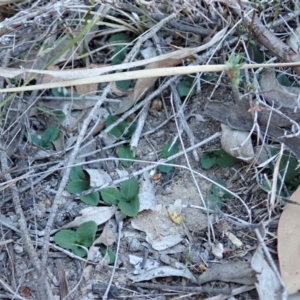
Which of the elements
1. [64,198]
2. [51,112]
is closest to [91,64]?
[51,112]

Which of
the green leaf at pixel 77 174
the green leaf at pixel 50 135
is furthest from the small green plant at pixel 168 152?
the green leaf at pixel 50 135

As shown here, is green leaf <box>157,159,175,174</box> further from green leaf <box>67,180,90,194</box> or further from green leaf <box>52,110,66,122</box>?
green leaf <box>52,110,66,122</box>

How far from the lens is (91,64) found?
6.26ft

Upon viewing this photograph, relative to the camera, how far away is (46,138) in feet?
5.80

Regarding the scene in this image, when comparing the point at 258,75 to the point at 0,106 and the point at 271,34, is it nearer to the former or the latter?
the point at 271,34

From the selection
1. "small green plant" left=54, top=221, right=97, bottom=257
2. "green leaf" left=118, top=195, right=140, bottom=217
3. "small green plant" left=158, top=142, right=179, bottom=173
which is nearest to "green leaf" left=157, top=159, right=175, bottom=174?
"small green plant" left=158, top=142, right=179, bottom=173

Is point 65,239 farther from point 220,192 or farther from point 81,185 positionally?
point 220,192

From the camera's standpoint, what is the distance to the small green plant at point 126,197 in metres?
1.58

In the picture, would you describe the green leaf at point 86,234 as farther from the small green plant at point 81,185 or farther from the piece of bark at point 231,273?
the piece of bark at point 231,273

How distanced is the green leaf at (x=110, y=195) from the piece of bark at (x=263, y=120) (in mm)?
350

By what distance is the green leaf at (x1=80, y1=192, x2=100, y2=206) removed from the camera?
5.30 feet

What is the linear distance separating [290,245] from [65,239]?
22.4 inches

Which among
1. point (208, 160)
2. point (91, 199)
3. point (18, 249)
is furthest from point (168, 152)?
point (18, 249)

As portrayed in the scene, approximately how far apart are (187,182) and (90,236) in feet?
1.01
